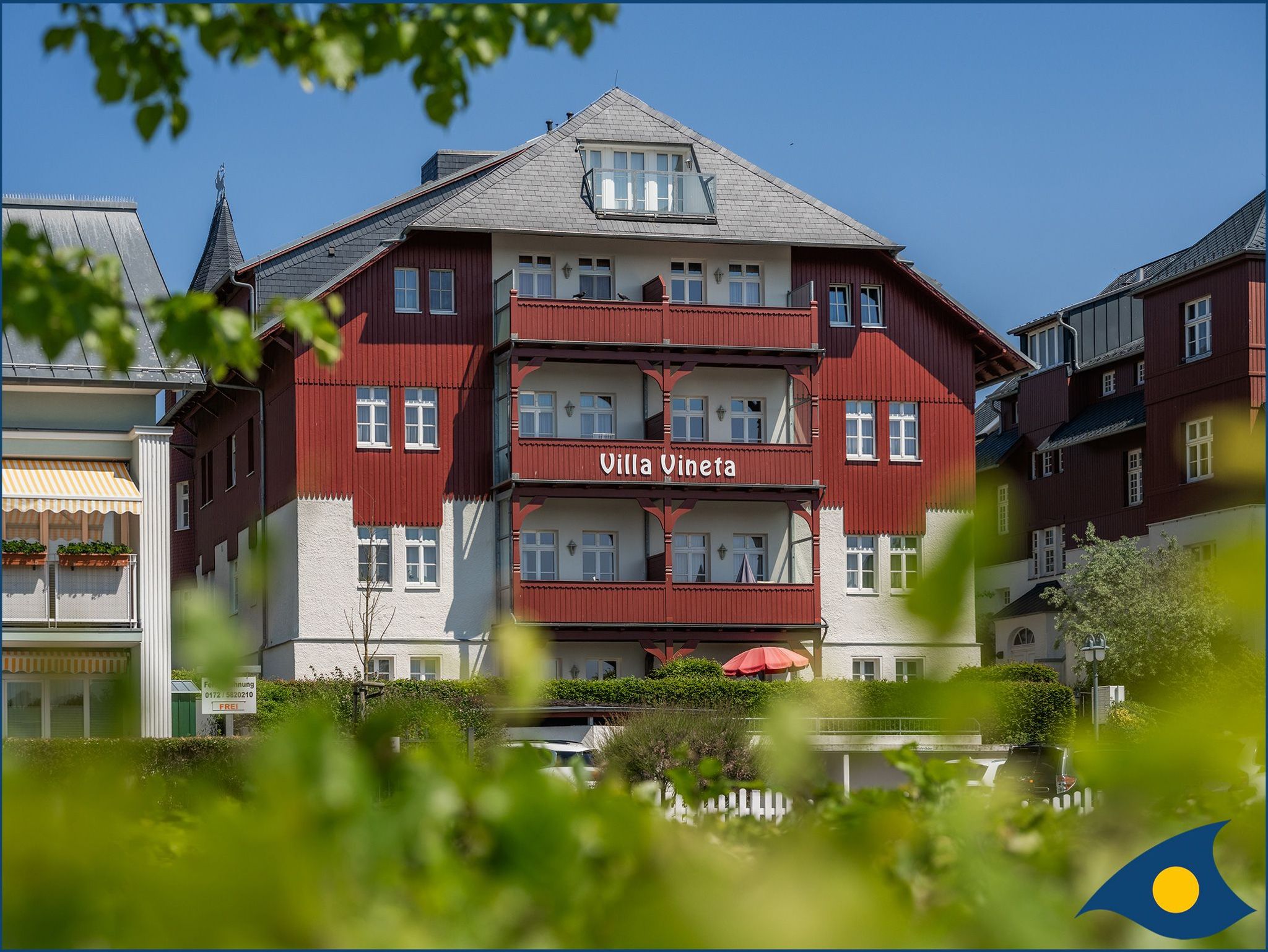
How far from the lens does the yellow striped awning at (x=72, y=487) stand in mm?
22797

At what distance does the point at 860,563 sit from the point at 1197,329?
8.49m

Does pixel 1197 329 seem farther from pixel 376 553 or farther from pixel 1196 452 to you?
pixel 376 553

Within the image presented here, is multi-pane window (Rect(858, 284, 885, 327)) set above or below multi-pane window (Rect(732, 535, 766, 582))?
above

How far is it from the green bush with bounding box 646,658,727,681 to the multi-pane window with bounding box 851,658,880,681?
15.0 feet

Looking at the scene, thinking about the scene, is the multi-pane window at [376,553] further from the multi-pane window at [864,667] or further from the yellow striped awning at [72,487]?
the yellow striped awning at [72,487]

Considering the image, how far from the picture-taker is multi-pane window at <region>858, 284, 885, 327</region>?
3819cm

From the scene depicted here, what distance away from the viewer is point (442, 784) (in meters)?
2.25

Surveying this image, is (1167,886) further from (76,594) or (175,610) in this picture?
(76,594)

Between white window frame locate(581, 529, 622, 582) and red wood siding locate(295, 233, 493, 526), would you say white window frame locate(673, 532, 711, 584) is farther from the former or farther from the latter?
red wood siding locate(295, 233, 493, 526)

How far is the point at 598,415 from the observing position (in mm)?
36781

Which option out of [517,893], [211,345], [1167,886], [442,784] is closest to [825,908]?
[517,893]

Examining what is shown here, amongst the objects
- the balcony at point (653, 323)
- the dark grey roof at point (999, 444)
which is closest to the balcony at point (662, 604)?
the balcony at point (653, 323)

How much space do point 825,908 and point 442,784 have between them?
625 millimetres

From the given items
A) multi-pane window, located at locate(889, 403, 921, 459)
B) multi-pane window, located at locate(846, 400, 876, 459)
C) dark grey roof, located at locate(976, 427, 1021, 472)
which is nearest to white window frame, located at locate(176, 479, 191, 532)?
multi-pane window, located at locate(846, 400, 876, 459)
